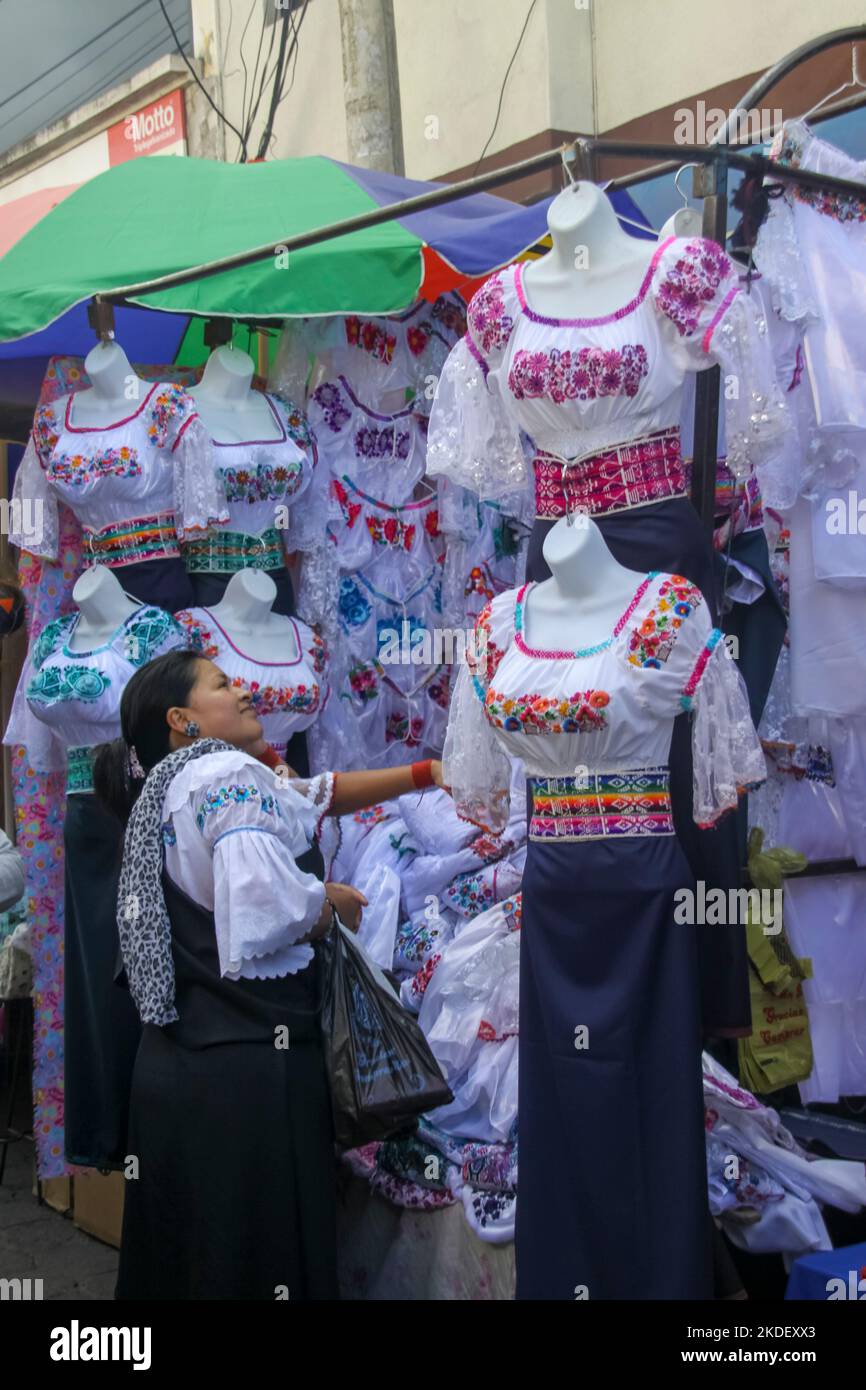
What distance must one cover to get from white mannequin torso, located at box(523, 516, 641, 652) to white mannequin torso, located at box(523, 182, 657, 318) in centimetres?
43

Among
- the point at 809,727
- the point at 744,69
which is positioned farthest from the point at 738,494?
the point at 744,69

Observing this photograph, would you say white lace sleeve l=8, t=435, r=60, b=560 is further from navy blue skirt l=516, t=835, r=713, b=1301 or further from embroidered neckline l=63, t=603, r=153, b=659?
navy blue skirt l=516, t=835, r=713, b=1301

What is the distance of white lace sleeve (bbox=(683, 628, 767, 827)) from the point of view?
9.37ft

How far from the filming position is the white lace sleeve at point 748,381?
117 inches

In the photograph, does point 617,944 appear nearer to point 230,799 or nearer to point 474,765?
point 474,765

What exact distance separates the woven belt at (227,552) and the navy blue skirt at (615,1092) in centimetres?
204

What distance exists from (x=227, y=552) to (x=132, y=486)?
14.8 inches

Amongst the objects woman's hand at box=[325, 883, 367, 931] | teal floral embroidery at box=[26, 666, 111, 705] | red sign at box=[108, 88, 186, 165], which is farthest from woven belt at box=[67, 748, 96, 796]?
red sign at box=[108, 88, 186, 165]

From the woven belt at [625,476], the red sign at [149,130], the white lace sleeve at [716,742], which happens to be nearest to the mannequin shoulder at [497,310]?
the woven belt at [625,476]

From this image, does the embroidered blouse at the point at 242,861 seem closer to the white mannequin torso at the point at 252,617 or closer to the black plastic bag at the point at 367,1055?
the black plastic bag at the point at 367,1055

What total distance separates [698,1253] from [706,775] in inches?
32.8

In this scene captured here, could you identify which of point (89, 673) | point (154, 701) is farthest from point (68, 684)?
point (154, 701)

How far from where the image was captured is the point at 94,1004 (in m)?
4.50

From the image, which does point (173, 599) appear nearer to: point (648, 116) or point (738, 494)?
point (738, 494)
